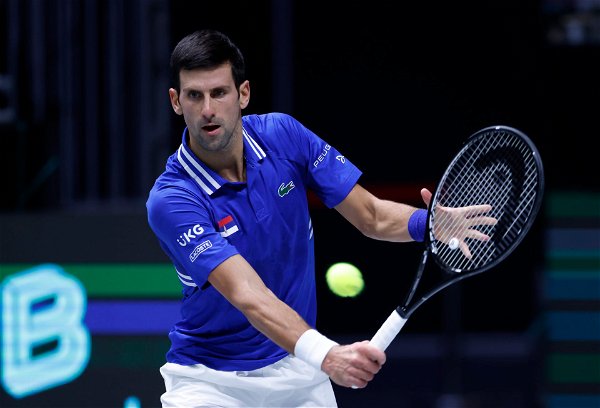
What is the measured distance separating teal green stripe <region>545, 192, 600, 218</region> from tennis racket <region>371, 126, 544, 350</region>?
15.0ft

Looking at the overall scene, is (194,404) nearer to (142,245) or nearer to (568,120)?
(142,245)

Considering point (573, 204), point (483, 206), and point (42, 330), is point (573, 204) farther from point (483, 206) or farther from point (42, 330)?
point (483, 206)

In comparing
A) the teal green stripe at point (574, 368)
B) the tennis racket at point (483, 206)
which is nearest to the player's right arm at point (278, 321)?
the tennis racket at point (483, 206)

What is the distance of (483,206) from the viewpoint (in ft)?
14.1

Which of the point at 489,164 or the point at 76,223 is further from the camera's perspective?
the point at 76,223

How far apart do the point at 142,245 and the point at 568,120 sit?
13.5 feet

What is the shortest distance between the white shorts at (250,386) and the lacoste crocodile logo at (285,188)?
1.82 feet

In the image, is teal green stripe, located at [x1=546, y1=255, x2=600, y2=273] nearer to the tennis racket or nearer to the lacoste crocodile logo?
the tennis racket

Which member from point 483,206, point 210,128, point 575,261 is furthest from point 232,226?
point 575,261

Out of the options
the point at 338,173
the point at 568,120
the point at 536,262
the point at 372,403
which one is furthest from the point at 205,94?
the point at 568,120

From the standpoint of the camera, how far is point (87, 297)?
6.60 m

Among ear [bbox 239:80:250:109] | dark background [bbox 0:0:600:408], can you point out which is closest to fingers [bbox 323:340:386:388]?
ear [bbox 239:80:250:109]

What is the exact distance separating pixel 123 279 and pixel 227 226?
2416 millimetres

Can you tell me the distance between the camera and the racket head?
166 inches
